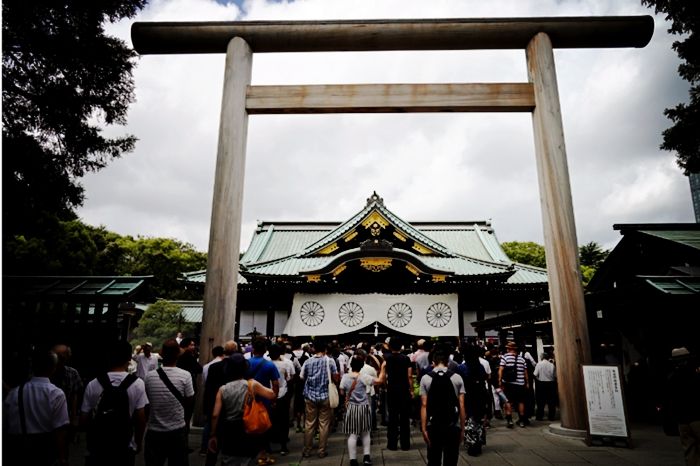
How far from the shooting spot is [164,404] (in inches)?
160

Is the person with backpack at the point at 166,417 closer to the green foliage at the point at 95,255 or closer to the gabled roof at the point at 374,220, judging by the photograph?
the green foliage at the point at 95,255

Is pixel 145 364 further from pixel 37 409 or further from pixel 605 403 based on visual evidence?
pixel 605 403

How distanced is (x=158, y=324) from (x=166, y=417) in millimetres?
17810

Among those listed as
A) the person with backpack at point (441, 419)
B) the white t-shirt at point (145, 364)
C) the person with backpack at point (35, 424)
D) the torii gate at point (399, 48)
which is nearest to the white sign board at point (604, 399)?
the torii gate at point (399, 48)

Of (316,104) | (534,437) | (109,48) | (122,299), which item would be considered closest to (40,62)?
(109,48)

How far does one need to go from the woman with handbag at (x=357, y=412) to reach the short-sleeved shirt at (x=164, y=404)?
102 inches

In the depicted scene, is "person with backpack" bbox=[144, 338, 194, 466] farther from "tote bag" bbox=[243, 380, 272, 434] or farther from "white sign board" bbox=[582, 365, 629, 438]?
"white sign board" bbox=[582, 365, 629, 438]

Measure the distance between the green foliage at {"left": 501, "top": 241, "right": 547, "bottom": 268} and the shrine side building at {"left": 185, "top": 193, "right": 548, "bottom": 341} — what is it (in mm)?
33404

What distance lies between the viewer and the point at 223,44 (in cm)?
771

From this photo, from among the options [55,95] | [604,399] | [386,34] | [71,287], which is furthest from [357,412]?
[55,95]

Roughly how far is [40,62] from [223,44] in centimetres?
329

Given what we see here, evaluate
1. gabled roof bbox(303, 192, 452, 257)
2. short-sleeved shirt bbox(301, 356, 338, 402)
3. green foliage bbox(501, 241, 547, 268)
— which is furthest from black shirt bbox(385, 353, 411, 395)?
green foliage bbox(501, 241, 547, 268)

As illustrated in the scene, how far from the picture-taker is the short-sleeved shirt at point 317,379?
6.56m

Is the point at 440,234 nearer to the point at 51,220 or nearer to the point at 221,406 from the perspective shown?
the point at 51,220
